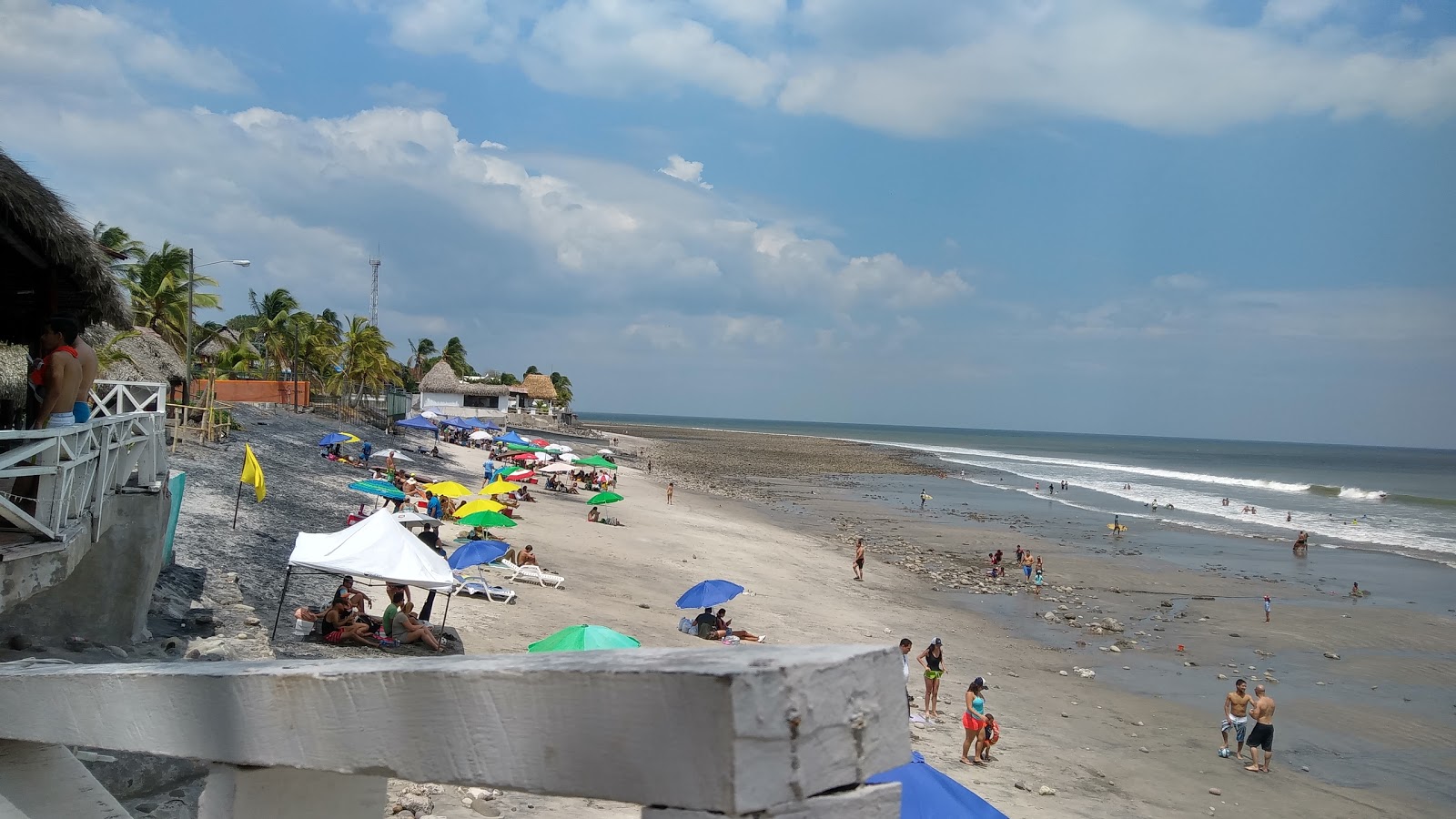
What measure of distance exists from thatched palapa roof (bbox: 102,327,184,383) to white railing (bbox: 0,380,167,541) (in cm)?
1442

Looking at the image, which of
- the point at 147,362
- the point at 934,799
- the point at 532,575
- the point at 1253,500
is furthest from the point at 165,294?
the point at 1253,500

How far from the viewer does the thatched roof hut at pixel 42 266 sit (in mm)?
6027

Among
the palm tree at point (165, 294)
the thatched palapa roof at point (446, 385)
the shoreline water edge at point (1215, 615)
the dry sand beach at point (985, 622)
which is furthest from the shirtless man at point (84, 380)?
the thatched palapa roof at point (446, 385)

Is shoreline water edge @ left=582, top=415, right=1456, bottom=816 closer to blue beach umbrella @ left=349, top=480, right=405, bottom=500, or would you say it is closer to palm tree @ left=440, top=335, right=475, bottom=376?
blue beach umbrella @ left=349, top=480, right=405, bottom=500

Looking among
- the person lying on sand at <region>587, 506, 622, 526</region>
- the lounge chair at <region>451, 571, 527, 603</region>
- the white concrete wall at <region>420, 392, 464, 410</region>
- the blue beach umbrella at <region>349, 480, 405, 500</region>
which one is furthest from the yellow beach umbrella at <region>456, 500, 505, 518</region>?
the white concrete wall at <region>420, 392, 464, 410</region>

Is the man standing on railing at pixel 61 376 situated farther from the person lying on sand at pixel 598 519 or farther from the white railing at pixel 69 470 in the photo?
the person lying on sand at pixel 598 519

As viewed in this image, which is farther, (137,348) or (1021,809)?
(137,348)

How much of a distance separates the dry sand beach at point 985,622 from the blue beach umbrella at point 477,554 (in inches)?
28.0

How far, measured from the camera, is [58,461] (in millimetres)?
5777

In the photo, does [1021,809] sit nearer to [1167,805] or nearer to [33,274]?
[1167,805]

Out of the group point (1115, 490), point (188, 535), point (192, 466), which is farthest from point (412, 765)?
point (1115, 490)

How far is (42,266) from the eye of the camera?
274 inches

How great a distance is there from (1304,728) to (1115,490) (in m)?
47.3

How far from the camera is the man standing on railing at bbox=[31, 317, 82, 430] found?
232 inches
